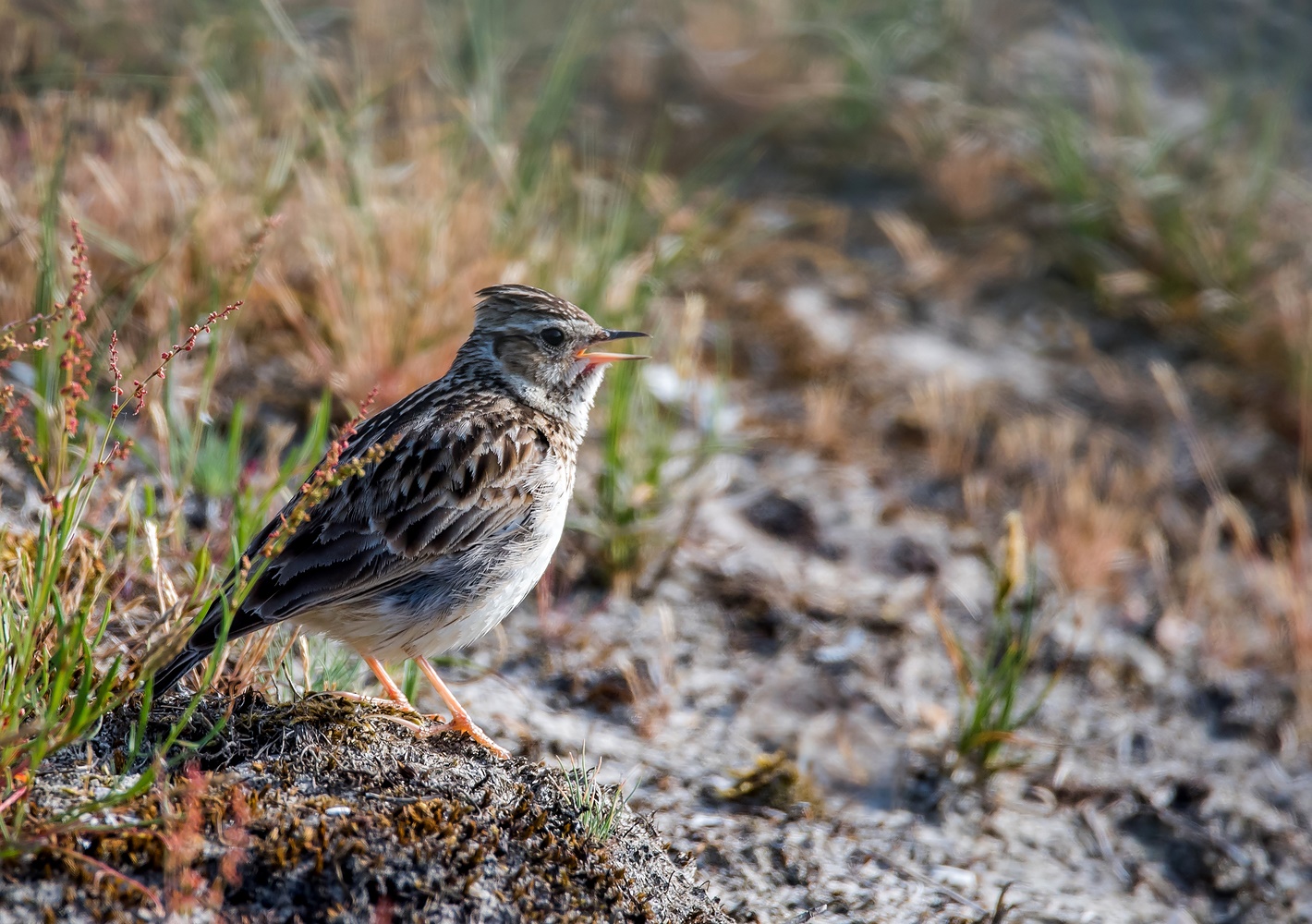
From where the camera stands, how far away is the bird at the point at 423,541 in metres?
3.67

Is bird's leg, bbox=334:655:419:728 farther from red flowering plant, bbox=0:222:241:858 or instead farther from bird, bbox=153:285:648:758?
red flowering plant, bbox=0:222:241:858

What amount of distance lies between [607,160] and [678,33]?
2079mm

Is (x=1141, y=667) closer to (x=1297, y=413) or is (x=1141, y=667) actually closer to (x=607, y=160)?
(x=1297, y=413)

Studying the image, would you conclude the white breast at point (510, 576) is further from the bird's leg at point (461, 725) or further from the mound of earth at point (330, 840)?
the mound of earth at point (330, 840)

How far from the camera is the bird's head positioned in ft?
15.0

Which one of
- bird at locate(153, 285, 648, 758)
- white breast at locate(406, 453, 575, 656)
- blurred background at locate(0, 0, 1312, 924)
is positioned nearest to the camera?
bird at locate(153, 285, 648, 758)

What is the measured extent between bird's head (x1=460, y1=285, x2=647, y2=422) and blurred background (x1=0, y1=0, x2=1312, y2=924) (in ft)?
2.18

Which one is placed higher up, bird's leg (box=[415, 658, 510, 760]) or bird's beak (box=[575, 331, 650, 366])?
bird's beak (box=[575, 331, 650, 366])

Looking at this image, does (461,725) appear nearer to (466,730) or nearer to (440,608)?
(466,730)

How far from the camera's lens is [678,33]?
33.7ft

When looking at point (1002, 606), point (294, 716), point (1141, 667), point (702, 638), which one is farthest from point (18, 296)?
point (1141, 667)

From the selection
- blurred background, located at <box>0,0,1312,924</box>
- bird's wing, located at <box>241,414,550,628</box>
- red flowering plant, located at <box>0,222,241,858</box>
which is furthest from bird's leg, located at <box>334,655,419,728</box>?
red flowering plant, located at <box>0,222,241,858</box>

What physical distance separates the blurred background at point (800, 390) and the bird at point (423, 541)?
208mm

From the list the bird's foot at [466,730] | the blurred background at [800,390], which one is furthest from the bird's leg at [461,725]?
the blurred background at [800,390]
